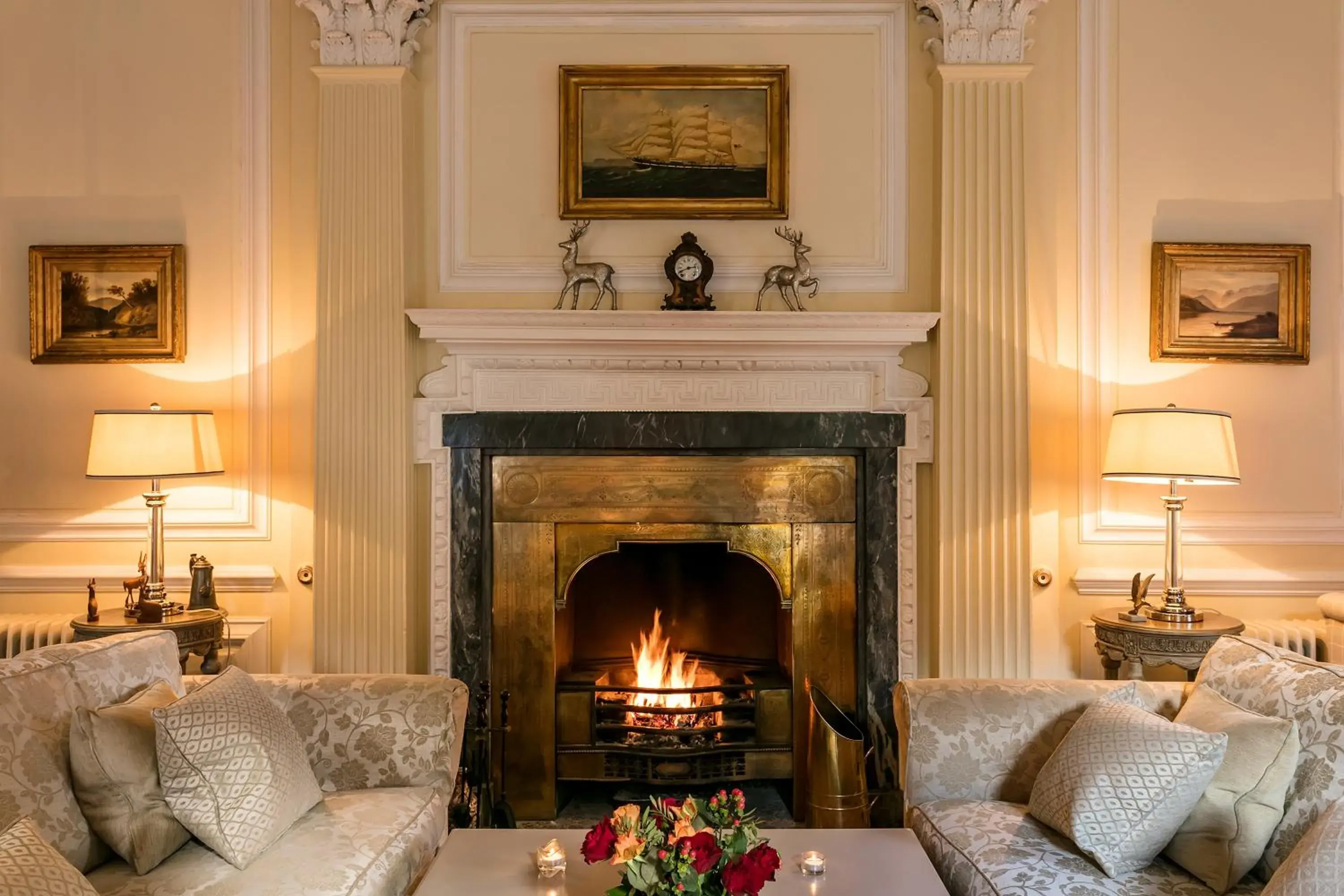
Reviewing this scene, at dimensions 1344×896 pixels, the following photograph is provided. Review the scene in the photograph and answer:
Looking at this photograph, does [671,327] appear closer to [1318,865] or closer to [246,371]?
[246,371]

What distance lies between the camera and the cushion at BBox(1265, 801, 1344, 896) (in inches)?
64.9

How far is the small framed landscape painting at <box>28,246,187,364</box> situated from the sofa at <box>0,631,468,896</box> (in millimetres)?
1527

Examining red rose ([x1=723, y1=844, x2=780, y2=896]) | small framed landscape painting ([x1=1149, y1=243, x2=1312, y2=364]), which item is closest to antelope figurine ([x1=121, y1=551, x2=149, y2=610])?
red rose ([x1=723, y1=844, x2=780, y2=896])

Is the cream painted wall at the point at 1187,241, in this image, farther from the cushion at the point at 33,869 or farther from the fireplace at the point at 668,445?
the cushion at the point at 33,869

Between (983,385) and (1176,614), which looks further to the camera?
(983,385)

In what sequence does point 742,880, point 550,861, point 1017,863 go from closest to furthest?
point 742,880, point 550,861, point 1017,863

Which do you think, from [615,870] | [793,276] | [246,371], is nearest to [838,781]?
[615,870]

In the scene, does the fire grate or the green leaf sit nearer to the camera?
the green leaf

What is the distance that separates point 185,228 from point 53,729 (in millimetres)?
2190

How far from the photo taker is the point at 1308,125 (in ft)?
11.8

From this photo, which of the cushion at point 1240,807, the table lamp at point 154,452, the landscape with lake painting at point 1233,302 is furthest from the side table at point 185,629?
the landscape with lake painting at point 1233,302

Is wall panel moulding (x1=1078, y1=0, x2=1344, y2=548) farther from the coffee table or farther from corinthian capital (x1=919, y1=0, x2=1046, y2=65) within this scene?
the coffee table

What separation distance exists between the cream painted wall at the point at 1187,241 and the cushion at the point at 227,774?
2609mm

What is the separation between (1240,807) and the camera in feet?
6.68
